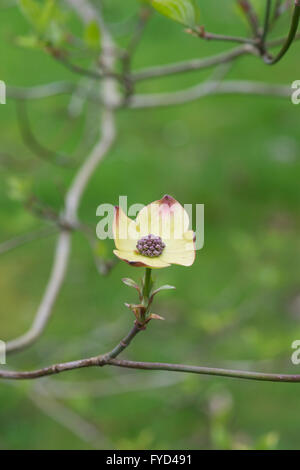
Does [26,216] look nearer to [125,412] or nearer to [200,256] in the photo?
[125,412]

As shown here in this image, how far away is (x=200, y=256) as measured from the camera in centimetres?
192

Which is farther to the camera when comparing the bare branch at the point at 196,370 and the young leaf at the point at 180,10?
the young leaf at the point at 180,10

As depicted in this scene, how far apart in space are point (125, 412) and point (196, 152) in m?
1.34

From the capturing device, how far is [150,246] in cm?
47

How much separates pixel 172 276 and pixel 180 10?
1297 millimetres

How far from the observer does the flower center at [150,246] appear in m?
0.46

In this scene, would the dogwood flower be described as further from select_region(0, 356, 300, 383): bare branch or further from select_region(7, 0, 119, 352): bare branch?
select_region(7, 0, 119, 352): bare branch

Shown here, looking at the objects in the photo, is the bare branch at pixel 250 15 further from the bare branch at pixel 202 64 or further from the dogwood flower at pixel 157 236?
the dogwood flower at pixel 157 236

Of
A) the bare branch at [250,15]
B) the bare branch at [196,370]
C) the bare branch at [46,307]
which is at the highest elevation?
the bare branch at [250,15]

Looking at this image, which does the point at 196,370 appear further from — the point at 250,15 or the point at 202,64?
the point at 202,64

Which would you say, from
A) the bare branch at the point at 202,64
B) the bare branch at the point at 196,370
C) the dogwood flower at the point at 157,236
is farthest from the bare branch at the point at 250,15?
the bare branch at the point at 196,370

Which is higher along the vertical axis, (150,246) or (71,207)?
(71,207)

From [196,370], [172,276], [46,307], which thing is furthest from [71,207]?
[172,276]
